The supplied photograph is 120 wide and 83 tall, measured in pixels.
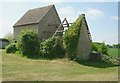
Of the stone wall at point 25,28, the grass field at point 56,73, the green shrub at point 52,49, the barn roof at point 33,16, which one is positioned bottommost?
the grass field at point 56,73

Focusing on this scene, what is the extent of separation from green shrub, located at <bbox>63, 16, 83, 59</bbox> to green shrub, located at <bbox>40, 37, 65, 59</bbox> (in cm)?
163

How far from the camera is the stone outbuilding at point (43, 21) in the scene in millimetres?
45219

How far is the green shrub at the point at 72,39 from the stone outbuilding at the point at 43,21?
8938 millimetres

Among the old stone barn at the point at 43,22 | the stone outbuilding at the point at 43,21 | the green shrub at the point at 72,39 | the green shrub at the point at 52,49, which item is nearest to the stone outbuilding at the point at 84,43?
the old stone barn at the point at 43,22

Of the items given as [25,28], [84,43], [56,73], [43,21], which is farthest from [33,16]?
[56,73]

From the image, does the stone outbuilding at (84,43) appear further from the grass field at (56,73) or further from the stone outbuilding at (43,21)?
the stone outbuilding at (43,21)

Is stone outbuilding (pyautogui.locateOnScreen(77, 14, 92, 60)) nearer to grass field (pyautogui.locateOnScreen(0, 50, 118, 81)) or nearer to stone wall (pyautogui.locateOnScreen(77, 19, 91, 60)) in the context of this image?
stone wall (pyautogui.locateOnScreen(77, 19, 91, 60))

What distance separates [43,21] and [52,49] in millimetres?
11127

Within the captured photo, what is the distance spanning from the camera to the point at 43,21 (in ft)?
149

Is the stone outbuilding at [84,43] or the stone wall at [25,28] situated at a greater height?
the stone wall at [25,28]

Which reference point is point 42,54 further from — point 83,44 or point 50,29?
point 50,29

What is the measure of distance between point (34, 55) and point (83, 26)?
8.82m

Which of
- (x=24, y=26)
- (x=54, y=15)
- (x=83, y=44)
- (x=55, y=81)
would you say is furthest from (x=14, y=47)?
(x=55, y=81)

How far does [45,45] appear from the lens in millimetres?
36531
